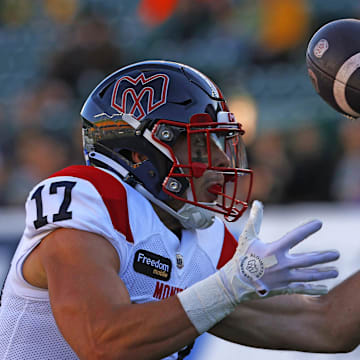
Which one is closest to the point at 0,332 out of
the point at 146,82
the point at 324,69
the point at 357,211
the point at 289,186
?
the point at 146,82

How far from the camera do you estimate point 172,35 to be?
8133 mm

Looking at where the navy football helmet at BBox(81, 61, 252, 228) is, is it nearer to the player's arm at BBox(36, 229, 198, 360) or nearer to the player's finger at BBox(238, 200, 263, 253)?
the player's finger at BBox(238, 200, 263, 253)

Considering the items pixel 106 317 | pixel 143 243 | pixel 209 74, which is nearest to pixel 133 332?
pixel 106 317

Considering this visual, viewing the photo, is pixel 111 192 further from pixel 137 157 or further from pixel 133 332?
pixel 133 332

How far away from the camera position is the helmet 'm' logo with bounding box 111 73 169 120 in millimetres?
2457

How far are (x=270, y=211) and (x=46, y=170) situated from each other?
268cm

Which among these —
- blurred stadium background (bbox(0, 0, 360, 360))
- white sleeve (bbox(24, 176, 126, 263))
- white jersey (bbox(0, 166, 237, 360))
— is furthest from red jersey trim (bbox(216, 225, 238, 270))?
blurred stadium background (bbox(0, 0, 360, 360))

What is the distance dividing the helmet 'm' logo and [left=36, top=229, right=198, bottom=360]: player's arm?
67cm

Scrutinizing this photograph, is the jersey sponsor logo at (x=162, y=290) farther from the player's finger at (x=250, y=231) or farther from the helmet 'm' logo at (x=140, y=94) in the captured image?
the helmet 'm' logo at (x=140, y=94)

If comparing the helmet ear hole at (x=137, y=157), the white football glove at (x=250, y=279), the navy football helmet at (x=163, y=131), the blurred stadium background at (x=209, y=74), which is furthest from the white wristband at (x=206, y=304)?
the blurred stadium background at (x=209, y=74)

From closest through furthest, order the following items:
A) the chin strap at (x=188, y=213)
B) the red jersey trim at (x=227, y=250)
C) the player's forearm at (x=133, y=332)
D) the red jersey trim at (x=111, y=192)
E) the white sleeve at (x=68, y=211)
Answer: the player's forearm at (x=133, y=332), the white sleeve at (x=68, y=211), the red jersey trim at (x=111, y=192), the chin strap at (x=188, y=213), the red jersey trim at (x=227, y=250)

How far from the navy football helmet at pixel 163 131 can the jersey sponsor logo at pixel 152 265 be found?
199mm

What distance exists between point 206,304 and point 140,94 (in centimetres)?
87

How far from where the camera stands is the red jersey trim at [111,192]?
86.1 inches
